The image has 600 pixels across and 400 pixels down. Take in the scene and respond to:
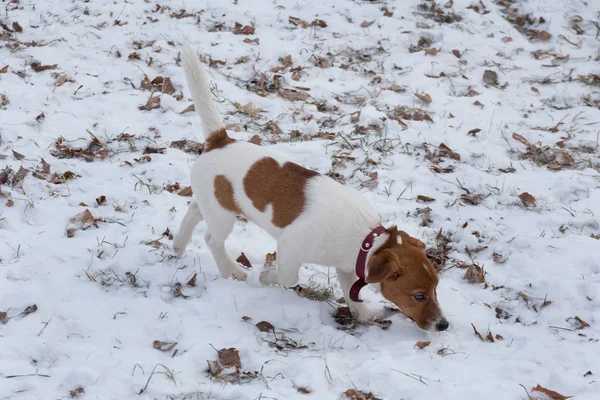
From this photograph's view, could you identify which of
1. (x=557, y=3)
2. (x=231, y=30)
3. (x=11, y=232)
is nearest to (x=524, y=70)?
(x=557, y=3)

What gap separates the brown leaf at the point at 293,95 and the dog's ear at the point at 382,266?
3.55 metres

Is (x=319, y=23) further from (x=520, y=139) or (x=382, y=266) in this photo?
(x=382, y=266)

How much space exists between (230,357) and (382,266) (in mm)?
1058

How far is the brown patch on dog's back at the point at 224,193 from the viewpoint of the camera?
4094mm

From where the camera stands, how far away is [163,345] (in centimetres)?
341

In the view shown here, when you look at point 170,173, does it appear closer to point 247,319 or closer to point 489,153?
point 247,319

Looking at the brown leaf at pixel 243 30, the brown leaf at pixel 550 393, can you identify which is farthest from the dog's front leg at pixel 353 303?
the brown leaf at pixel 243 30

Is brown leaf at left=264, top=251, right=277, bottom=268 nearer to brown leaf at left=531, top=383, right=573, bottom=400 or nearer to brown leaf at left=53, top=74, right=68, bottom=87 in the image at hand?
brown leaf at left=531, top=383, right=573, bottom=400

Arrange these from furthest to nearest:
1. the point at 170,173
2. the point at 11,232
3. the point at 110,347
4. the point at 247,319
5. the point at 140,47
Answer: the point at 140,47
the point at 170,173
the point at 11,232
the point at 247,319
the point at 110,347

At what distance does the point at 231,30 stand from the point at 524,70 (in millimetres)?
3932

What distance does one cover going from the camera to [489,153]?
589 centimetres

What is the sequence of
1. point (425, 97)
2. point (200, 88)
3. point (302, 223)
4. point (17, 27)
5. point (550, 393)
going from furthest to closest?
point (17, 27), point (425, 97), point (200, 88), point (302, 223), point (550, 393)

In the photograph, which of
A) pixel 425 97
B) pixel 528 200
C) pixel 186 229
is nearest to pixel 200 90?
pixel 186 229

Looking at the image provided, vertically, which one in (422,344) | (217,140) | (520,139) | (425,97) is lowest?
(422,344)
